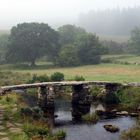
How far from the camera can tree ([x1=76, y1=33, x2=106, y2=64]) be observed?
117m

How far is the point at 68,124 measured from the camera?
5366 centimetres

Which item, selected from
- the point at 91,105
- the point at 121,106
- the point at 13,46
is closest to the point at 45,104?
the point at 91,105

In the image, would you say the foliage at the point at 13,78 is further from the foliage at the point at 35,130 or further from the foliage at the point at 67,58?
the foliage at the point at 35,130

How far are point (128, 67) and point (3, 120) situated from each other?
58.8 meters

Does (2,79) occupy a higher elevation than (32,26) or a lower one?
lower

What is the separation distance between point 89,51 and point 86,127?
67.6 metres

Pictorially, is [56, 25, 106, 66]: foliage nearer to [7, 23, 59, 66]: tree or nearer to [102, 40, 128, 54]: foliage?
[7, 23, 59, 66]: tree

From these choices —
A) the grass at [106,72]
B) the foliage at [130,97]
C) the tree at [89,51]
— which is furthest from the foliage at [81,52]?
the foliage at [130,97]

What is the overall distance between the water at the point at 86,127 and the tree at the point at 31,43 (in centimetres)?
5592

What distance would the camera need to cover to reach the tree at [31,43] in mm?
115875

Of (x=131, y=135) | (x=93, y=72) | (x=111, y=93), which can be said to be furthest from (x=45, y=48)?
(x=131, y=135)

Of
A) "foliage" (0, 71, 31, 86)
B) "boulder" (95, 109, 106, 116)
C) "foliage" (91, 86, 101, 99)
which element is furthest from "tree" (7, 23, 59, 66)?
"boulder" (95, 109, 106, 116)

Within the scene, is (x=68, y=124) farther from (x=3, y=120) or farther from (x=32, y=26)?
(x=32, y=26)

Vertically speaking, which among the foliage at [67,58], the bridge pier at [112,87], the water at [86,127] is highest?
the foliage at [67,58]
